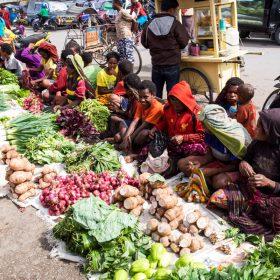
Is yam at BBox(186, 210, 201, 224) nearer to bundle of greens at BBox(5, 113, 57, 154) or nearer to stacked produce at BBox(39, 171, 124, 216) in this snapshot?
stacked produce at BBox(39, 171, 124, 216)

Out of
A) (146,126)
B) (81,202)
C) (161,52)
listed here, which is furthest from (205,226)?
(161,52)

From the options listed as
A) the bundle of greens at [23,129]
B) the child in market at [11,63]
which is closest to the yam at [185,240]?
the bundle of greens at [23,129]

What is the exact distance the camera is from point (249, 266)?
2.42 m

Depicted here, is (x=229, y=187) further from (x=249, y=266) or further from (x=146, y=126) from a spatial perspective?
(x=146, y=126)

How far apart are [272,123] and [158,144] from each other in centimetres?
151

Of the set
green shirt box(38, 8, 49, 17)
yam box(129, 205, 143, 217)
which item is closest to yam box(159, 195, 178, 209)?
yam box(129, 205, 143, 217)

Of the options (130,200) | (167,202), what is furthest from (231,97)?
(130,200)

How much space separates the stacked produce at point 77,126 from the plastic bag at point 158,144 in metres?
1.26

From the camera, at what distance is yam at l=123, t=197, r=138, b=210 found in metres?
3.28

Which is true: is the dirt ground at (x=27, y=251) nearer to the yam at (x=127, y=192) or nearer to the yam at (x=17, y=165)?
the yam at (x=17, y=165)

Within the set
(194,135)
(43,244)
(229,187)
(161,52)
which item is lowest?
(43,244)

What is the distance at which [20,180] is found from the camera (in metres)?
3.78

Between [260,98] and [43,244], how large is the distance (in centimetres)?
483

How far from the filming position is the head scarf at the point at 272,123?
281 cm
